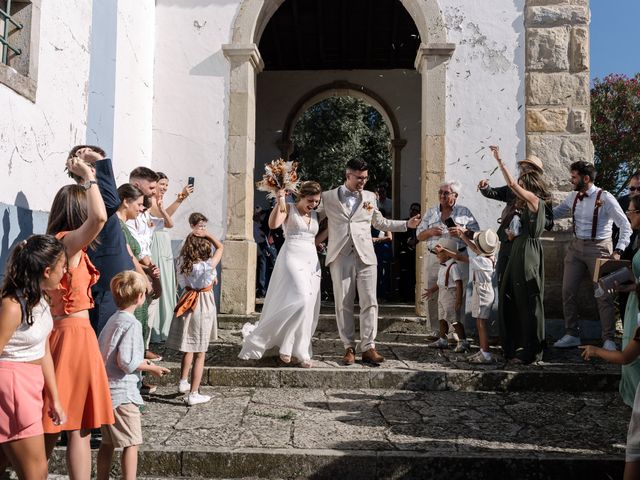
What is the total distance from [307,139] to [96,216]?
15.8m

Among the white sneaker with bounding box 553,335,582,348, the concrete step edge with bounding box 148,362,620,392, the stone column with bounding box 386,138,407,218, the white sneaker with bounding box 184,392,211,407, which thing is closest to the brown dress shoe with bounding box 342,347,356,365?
the concrete step edge with bounding box 148,362,620,392

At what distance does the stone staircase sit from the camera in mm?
3521

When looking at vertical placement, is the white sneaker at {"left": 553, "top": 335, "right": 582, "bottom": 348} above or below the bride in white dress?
below

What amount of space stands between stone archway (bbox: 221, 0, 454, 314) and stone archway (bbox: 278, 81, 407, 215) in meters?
5.36

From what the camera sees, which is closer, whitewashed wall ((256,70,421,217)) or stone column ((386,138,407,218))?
stone column ((386,138,407,218))

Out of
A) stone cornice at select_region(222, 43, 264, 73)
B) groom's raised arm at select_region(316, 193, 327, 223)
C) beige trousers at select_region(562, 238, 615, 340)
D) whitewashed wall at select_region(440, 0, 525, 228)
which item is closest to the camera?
groom's raised arm at select_region(316, 193, 327, 223)

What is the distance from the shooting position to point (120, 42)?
654 centimetres

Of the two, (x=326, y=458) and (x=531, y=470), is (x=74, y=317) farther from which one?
(x=531, y=470)


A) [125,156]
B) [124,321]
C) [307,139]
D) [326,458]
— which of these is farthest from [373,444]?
[307,139]

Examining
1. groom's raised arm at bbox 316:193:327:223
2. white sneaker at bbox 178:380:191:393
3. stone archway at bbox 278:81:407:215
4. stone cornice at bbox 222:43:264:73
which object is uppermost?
stone archway at bbox 278:81:407:215

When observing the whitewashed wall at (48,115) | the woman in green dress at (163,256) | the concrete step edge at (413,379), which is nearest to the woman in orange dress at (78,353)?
the whitewashed wall at (48,115)

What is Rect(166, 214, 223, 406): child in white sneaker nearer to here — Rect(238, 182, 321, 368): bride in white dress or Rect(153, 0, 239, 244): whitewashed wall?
Rect(238, 182, 321, 368): bride in white dress

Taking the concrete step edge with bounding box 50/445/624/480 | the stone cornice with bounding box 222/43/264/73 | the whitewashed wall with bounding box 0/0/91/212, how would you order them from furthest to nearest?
1. the stone cornice with bounding box 222/43/264/73
2. the whitewashed wall with bounding box 0/0/91/212
3. the concrete step edge with bounding box 50/445/624/480

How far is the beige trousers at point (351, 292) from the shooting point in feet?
18.5
